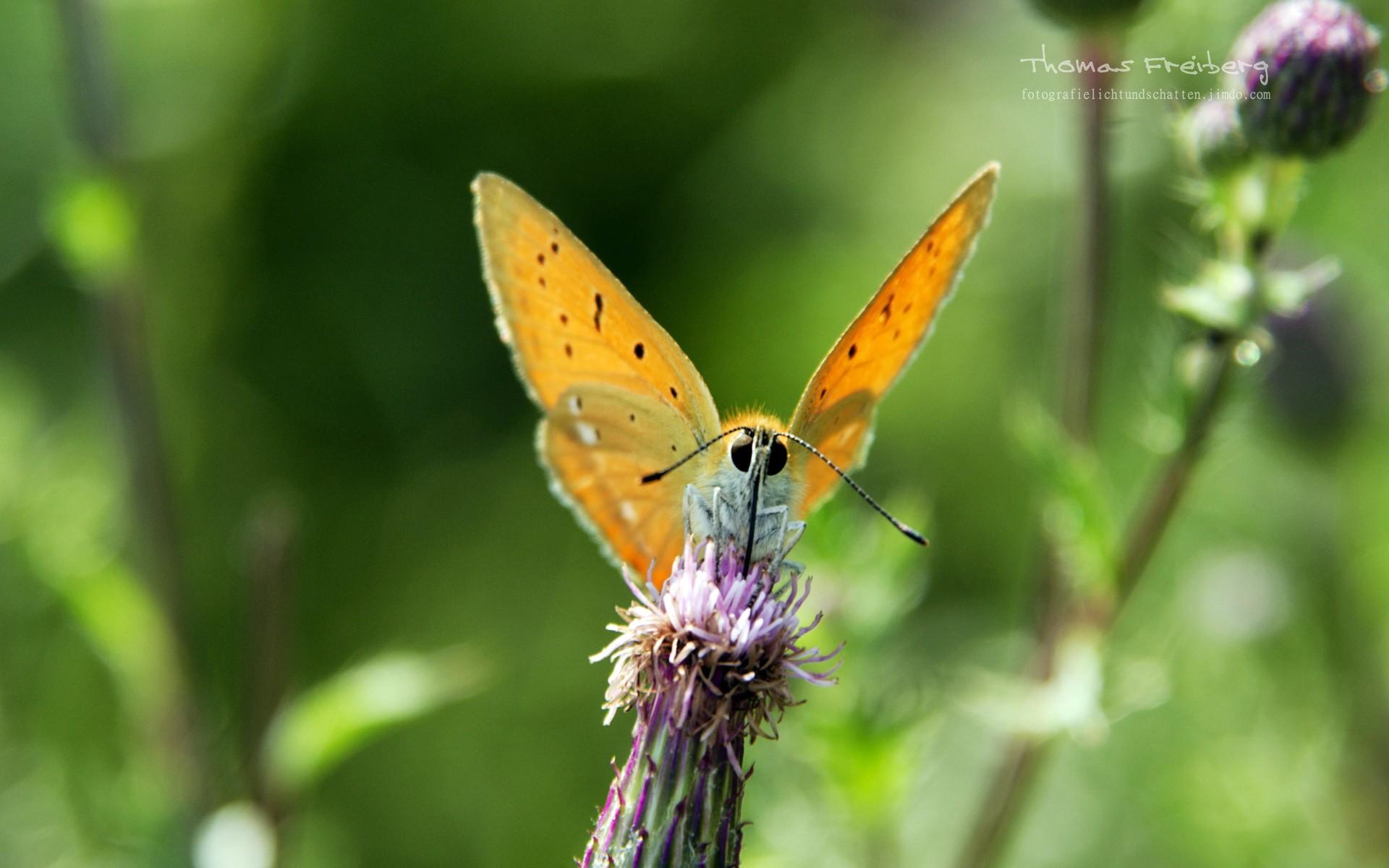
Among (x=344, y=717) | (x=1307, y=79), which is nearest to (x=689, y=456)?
(x=344, y=717)

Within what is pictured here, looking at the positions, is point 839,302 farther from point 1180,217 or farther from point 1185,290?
point 1185,290

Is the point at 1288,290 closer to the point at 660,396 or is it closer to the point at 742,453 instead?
the point at 742,453

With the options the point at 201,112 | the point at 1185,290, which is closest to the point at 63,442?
the point at 201,112

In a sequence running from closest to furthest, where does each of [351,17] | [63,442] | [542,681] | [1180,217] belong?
[63,442], [542,681], [1180,217], [351,17]

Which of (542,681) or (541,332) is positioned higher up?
(542,681)

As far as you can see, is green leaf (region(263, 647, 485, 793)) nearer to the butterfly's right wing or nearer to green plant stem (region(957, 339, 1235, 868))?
the butterfly's right wing

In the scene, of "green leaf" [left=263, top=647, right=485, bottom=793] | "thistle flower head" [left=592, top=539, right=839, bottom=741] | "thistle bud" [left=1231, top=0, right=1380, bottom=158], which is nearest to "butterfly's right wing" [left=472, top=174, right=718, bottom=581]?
"thistle flower head" [left=592, top=539, right=839, bottom=741]
